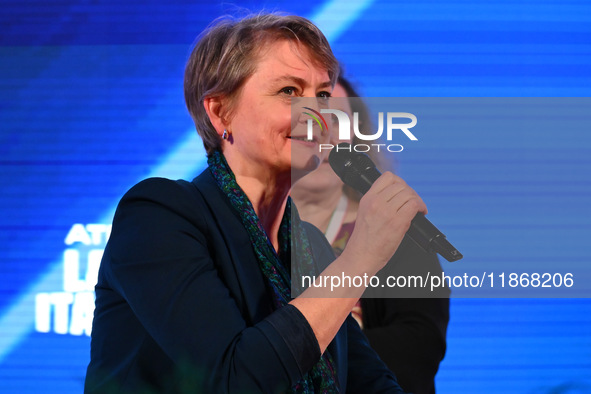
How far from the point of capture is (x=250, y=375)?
3.14 ft

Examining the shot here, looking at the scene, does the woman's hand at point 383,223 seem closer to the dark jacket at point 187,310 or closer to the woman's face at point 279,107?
the dark jacket at point 187,310

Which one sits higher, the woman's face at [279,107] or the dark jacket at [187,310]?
the woman's face at [279,107]

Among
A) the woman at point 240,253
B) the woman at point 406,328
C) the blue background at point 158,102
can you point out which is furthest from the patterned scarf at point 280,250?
the blue background at point 158,102

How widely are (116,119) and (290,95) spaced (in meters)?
1.41

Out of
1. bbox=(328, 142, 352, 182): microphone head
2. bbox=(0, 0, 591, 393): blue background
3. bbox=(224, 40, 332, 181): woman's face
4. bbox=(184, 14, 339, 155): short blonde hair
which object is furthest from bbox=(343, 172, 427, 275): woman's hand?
bbox=(0, 0, 591, 393): blue background

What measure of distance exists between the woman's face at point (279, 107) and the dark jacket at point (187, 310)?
5.3 inches

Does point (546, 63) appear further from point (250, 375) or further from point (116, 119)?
point (250, 375)

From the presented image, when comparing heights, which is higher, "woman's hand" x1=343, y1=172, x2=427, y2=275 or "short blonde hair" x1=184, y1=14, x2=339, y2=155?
"short blonde hair" x1=184, y1=14, x2=339, y2=155

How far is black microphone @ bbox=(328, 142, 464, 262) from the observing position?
1.05 meters

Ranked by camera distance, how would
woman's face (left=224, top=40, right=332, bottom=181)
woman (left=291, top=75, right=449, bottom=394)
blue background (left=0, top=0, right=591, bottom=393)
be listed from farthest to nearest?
blue background (left=0, top=0, right=591, bottom=393) → woman (left=291, top=75, right=449, bottom=394) → woman's face (left=224, top=40, right=332, bottom=181)

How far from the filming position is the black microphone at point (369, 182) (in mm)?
1049

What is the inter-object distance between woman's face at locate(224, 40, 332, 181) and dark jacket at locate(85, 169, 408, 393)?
134 mm

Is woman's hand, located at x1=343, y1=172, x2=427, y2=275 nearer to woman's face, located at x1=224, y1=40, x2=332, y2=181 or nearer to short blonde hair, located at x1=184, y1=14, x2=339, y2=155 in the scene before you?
woman's face, located at x1=224, y1=40, x2=332, y2=181

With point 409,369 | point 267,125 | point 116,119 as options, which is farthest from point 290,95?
point 116,119
